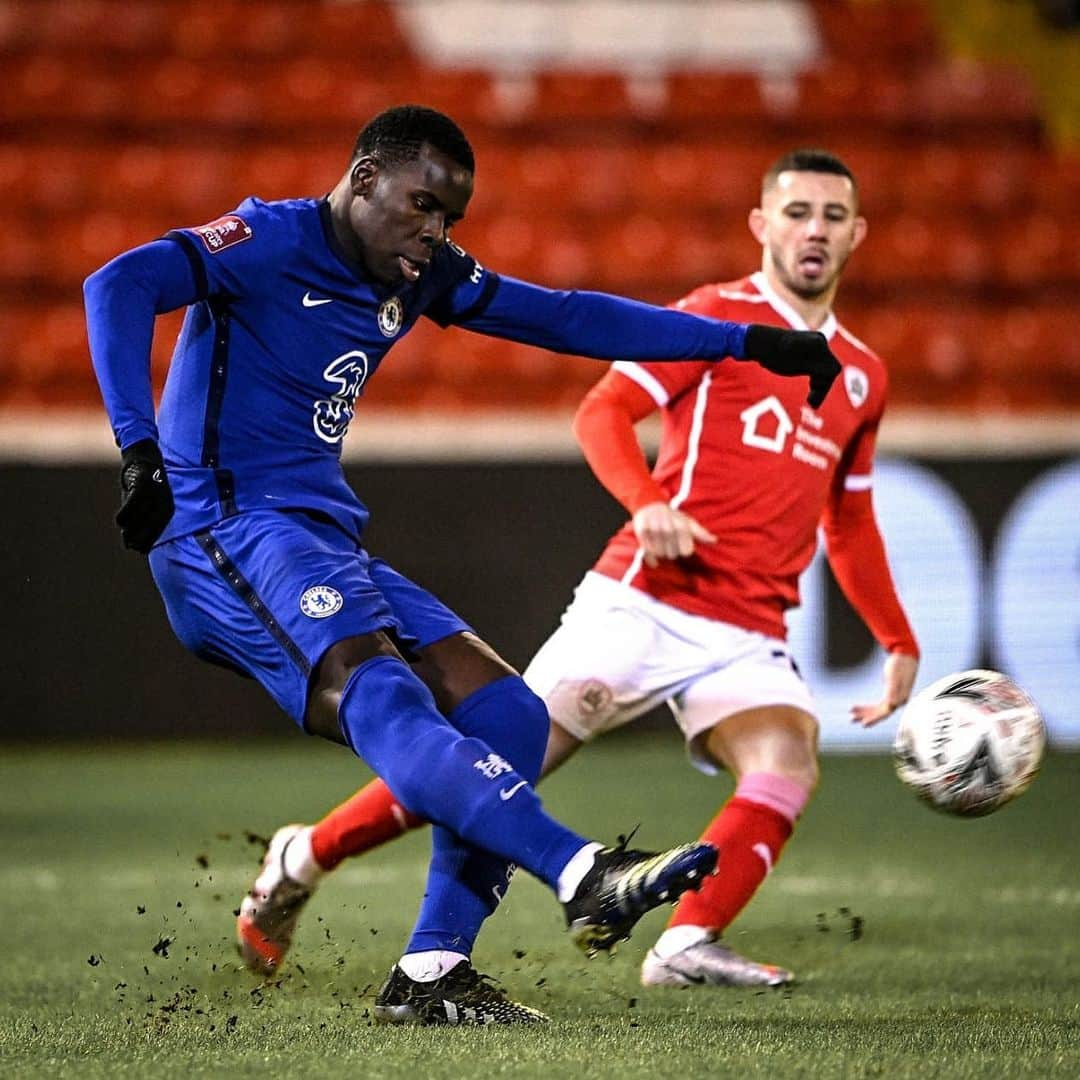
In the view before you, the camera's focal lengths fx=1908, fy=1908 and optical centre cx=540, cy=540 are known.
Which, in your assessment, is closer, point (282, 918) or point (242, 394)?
point (242, 394)

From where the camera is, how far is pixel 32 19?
40.6ft

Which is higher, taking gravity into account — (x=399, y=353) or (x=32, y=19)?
(x=32, y=19)

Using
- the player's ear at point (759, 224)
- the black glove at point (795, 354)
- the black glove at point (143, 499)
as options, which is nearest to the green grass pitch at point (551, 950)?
the black glove at point (143, 499)

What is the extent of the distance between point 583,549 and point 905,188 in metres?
4.00

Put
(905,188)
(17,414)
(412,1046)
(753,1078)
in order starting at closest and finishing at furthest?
(753,1078) < (412,1046) < (17,414) < (905,188)

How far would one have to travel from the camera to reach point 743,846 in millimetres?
4324

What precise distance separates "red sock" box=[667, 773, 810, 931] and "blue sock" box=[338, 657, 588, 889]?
107 centimetres

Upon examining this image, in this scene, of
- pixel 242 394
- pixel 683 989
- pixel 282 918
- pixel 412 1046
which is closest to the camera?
pixel 412 1046

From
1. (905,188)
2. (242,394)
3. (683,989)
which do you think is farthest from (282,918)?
(905,188)

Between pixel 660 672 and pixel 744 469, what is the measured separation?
547 mm

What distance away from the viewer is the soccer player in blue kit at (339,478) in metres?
3.34

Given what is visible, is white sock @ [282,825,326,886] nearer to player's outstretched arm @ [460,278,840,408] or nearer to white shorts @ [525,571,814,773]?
white shorts @ [525,571,814,773]

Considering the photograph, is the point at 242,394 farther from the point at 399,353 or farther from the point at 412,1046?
the point at 399,353

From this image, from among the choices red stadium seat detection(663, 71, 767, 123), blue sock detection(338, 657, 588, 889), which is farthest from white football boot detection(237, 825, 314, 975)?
red stadium seat detection(663, 71, 767, 123)
